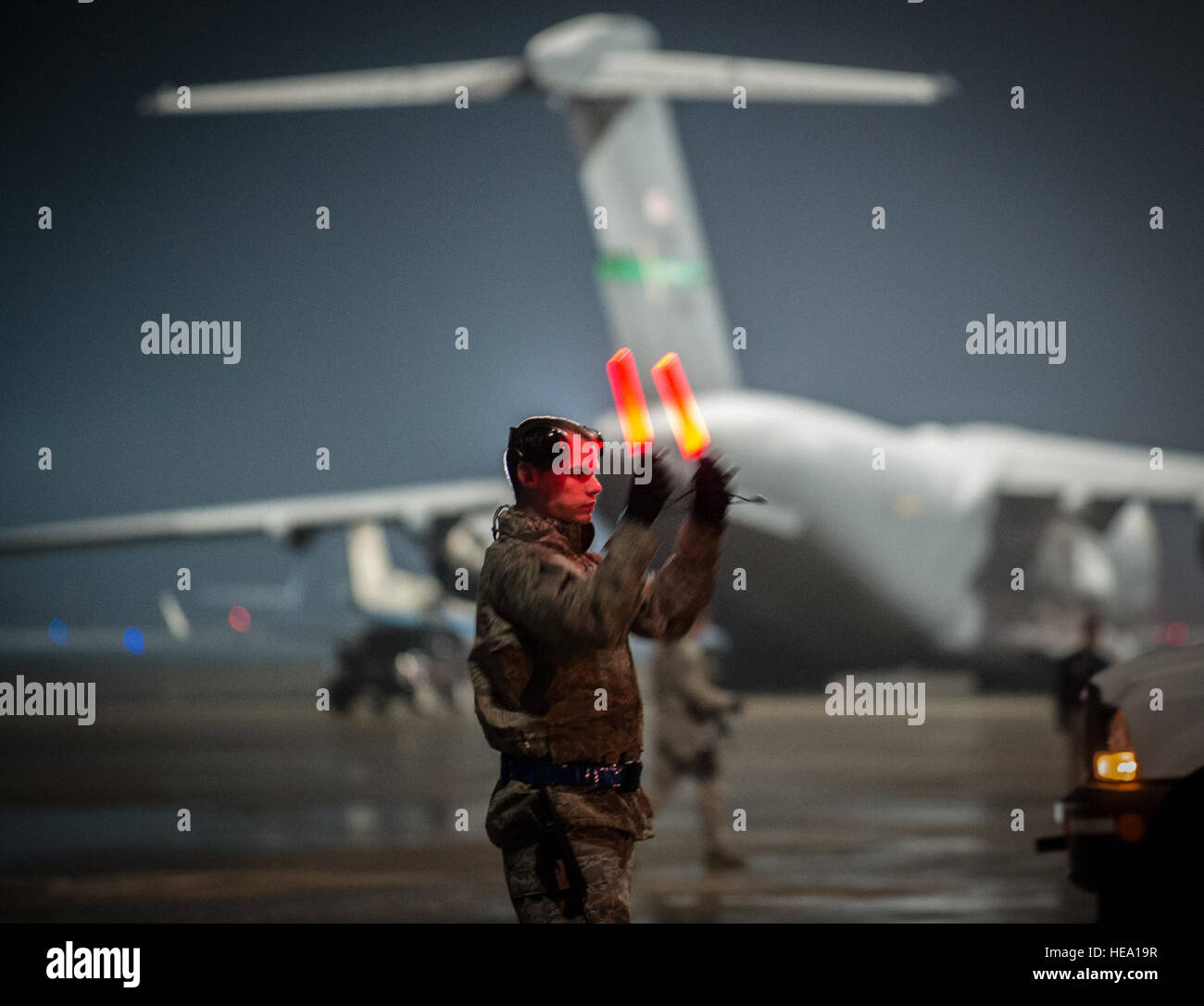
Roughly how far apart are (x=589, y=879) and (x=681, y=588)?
0.78 m

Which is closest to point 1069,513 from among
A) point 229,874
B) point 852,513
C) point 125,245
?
point 852,513

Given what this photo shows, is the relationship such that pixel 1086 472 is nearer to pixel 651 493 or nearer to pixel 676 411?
pixel 676 411

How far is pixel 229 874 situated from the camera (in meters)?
10.2

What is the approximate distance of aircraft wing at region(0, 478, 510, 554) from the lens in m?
26.8

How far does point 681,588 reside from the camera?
4512mm

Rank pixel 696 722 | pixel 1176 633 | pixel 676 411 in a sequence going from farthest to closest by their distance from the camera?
1. pixel 1176 633
2. pixel 696 722
3. pixel 676 411

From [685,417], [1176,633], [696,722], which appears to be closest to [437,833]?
[696,722]

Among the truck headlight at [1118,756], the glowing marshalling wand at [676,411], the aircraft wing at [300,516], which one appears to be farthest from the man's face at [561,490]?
the aircraft wing at [300,516]

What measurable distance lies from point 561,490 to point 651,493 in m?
0.45

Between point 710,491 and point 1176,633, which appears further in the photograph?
point 1176,633

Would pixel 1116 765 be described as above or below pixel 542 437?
below

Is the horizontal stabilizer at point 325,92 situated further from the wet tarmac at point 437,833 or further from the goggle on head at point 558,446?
Result: the goggle on head at point 558,446

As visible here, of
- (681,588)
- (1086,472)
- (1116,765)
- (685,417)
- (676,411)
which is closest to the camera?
(681,588)

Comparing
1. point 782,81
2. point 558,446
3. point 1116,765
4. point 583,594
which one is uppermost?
point 782,81
